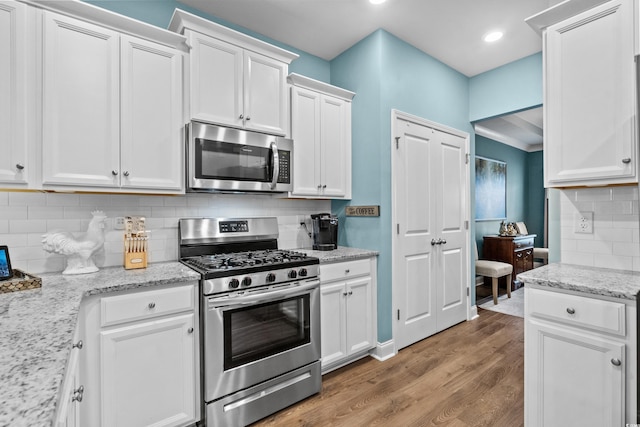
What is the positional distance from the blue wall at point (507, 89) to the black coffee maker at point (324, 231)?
2.30m

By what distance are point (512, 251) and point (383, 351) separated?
3.28 meters

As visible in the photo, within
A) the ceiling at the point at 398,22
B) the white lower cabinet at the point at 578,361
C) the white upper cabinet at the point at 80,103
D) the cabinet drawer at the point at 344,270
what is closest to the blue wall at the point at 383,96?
the ceiling at the point at 398,22

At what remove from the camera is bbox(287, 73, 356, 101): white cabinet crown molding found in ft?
8.61

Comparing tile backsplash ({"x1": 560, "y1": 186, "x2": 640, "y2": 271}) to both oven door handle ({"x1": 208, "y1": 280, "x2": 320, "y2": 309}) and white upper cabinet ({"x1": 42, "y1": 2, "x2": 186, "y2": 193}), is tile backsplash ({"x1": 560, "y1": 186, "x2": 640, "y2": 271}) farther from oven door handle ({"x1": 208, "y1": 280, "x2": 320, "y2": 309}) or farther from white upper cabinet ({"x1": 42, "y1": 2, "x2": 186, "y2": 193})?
white upper cabinet ({"x1": 42, "y1": 2, "x2": 186, "y2": 193})

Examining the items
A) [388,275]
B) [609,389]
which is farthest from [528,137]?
[609,389]

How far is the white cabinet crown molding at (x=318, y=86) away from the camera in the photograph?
262cm

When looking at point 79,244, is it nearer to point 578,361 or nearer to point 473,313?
point 578,361

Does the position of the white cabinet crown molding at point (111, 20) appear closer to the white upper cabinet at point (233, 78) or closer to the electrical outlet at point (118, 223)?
the white upper cabinet at point (233, 78)

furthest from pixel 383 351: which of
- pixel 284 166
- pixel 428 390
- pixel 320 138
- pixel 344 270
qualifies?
pixel 320 138

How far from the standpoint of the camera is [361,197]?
2.98 m

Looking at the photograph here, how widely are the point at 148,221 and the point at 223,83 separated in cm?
113

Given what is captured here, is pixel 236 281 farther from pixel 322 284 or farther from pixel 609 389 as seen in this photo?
pixel 609 389

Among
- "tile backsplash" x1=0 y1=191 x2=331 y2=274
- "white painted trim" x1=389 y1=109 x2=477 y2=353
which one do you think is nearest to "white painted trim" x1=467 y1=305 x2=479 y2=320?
"white painted trim" x1=389 y1=109 x2=477 y2=353

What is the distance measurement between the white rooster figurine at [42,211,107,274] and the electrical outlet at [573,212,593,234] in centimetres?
309
